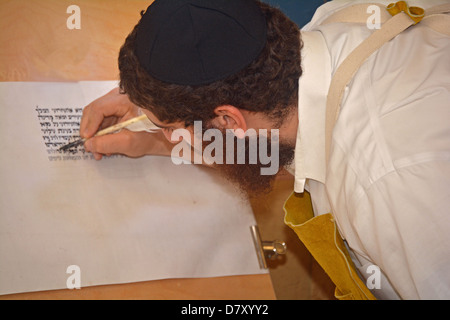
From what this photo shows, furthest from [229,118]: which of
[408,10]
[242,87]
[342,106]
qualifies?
[408,10]

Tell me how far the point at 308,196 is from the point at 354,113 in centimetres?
24

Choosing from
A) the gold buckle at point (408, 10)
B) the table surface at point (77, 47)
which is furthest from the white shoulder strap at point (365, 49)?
the table surface at point (77, 47)

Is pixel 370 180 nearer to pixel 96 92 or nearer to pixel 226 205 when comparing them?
pixel 226 205

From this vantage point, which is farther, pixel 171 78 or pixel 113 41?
pixel 113 41

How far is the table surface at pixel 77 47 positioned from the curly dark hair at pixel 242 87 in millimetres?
233

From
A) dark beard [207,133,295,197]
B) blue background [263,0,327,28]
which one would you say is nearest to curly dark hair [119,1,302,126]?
dark beard [207,133,295,197]

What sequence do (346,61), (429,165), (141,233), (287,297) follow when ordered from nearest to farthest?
(429,165) → (346,61) → (141,233) → (287,297)

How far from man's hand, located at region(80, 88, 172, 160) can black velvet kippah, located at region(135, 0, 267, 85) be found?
23cm

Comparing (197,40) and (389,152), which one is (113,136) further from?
(389,152)

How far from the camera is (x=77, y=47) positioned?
2.94 feet

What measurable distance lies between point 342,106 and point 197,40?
230 mm

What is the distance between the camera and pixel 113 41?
2.99 feet

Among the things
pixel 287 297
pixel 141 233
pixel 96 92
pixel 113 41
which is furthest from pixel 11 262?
pixel 287 297

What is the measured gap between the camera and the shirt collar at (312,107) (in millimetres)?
685
